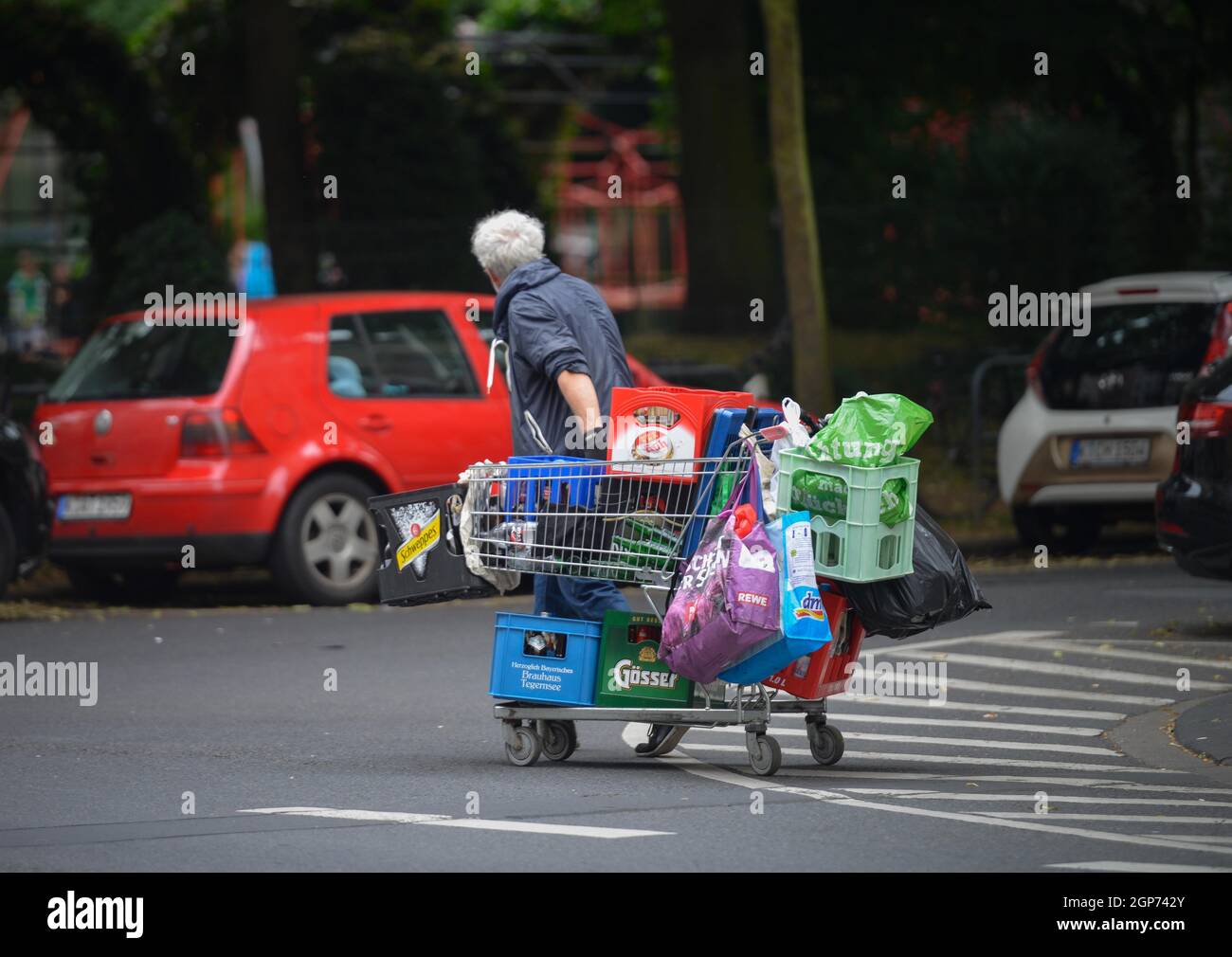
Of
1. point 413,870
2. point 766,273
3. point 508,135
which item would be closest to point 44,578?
point 413,870

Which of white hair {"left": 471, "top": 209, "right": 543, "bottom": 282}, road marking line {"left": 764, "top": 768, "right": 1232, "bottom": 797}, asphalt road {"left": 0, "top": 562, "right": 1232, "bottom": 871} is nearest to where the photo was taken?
asphalt road {"left": 0, "top": 562, "right": 1232, "bottom": 871}

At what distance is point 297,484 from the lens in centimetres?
1340

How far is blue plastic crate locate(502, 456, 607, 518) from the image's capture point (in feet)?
25.5

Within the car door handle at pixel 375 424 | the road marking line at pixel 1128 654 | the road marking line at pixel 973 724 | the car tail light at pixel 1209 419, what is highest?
the car door handle at pixel 375 424

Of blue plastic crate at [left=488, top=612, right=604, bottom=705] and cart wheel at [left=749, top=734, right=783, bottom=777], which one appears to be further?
blue plastic crate at [left=488, top=612, right=604, bottom=705]

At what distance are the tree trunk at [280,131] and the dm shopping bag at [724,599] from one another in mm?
13778

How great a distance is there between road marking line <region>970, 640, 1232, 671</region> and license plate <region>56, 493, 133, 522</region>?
527cm

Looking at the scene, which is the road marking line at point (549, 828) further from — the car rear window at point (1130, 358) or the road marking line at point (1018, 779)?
the car rear window at point (1130, 358)

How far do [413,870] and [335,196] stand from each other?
20924 mm

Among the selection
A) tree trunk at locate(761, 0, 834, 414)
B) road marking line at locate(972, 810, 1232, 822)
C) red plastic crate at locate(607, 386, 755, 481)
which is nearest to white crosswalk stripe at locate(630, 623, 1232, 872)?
road marking line at locate(972, 810, 1232, 822)

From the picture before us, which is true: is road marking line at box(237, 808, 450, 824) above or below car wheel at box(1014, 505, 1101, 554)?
below

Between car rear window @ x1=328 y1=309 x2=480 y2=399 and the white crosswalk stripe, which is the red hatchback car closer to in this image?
car rear window @ x1=328 y1=309 x2=480 y2=399

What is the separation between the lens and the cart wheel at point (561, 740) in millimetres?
8422

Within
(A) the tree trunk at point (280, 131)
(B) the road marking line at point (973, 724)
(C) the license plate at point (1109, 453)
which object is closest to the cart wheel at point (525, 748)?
(B) the road marking line at point (973, 724)
